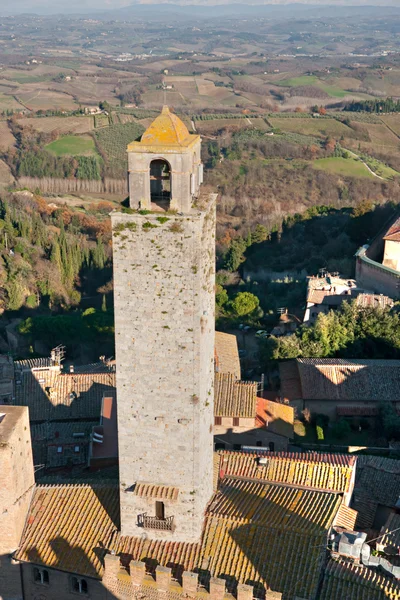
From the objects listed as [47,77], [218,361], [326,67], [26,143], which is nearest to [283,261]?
[218,361]

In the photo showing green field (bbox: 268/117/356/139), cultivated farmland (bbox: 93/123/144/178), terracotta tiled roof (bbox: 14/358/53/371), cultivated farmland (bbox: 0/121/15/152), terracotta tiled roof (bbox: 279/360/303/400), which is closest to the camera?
terracotta tiled roof (bbox: 279/360/303/400)

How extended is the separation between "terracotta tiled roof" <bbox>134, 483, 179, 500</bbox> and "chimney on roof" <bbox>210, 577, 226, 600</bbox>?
6.05 feet

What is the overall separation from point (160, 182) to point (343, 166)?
58.1 meters

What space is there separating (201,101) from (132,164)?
10203cm

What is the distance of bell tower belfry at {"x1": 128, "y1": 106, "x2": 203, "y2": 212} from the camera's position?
12266 millimetres

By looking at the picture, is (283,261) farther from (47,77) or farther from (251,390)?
(47,77)

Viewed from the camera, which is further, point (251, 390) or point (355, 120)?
point (355, 120)

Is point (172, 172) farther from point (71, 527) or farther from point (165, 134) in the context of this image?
point (71, 527)

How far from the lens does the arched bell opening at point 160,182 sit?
42.3 ft

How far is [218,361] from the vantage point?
24.9 metres

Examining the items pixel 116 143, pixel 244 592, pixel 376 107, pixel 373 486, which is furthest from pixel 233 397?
pixel 376 107

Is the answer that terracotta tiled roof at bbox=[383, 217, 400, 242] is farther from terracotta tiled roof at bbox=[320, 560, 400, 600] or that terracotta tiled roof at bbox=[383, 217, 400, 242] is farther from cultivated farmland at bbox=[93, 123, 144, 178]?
cultivated farmland at bbox=[93, 123, 144, 178]

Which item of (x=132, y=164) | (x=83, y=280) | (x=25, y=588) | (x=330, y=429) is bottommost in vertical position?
(x=83, y=280)

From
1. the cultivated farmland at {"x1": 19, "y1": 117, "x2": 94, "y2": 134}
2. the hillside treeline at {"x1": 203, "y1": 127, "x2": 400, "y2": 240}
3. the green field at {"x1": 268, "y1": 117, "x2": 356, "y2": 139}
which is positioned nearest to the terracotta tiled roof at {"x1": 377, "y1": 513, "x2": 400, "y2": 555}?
the hillside treeline at {"x1": 203, "y1": 127, "x2": 400, "y2": 240}
